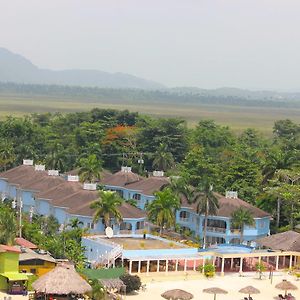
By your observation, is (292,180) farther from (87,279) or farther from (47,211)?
(87,279)

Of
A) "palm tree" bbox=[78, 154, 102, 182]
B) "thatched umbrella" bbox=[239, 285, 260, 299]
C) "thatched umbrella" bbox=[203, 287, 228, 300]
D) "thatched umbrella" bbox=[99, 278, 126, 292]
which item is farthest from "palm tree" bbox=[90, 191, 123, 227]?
"palm tree" bbox=[78, 154, 102, 182]

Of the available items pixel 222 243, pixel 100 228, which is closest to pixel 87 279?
pixel 100 228

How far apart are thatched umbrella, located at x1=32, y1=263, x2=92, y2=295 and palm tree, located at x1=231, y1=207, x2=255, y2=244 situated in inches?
912

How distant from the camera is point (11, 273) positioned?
47.5 meters

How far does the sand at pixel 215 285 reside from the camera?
4863cm

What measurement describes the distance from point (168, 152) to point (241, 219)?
32392 mm

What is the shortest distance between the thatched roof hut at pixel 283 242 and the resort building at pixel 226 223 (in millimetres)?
5421

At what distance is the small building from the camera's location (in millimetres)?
46312

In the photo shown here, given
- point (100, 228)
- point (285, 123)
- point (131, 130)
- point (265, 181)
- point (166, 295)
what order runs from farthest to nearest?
point (285, 123) → point (131, 130) → point (265, 181) → point (100, 228) → point (166, 295)

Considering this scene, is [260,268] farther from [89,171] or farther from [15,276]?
[89,171]

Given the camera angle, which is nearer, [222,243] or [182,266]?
[182,266]

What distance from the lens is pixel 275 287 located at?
51156 millimetres

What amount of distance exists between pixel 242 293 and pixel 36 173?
34499 mm

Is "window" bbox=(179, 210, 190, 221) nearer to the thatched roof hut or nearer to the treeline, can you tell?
the treeline
